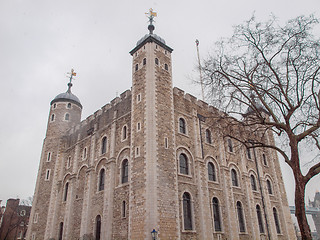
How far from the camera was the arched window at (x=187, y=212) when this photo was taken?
1791 centimetres

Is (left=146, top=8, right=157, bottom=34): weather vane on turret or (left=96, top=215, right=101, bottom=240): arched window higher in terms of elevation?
(left=146, top=8, right=157, bottom=34): weather vane on turret

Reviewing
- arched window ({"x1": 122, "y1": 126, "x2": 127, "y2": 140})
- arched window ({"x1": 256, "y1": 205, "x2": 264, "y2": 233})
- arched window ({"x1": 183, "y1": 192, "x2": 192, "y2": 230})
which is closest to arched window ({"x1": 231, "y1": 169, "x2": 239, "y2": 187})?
arched window ({"x1": 256, "y1": 205, "x2": 264, "y2": 233})

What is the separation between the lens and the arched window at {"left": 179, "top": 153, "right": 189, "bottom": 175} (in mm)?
19723

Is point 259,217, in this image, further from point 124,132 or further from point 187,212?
point 124,132

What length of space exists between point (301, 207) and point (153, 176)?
8.53 m

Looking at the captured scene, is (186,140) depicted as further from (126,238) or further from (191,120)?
(126,238)

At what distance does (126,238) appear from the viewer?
56.2ft

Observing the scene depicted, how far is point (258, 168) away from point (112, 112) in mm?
16056

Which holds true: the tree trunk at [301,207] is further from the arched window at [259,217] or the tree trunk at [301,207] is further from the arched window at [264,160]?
the arched window at [264,160]

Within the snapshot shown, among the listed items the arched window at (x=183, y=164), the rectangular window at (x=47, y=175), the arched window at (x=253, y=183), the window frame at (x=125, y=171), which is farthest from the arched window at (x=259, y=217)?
the rectangular window at (x=47, y=175)

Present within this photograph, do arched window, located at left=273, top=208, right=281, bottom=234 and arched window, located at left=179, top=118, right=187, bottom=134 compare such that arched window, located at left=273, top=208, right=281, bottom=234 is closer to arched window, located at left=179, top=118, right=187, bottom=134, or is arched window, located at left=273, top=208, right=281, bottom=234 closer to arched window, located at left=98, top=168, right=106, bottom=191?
arched window, located at left=179, top=118, right=187, bottom=134

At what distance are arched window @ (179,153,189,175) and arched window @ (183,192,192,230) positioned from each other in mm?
1705

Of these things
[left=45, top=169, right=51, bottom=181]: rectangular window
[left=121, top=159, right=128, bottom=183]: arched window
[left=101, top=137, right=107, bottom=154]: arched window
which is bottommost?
[left=121, top=159, right=128, bottom=183]: arched window

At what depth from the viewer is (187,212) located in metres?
18.4
